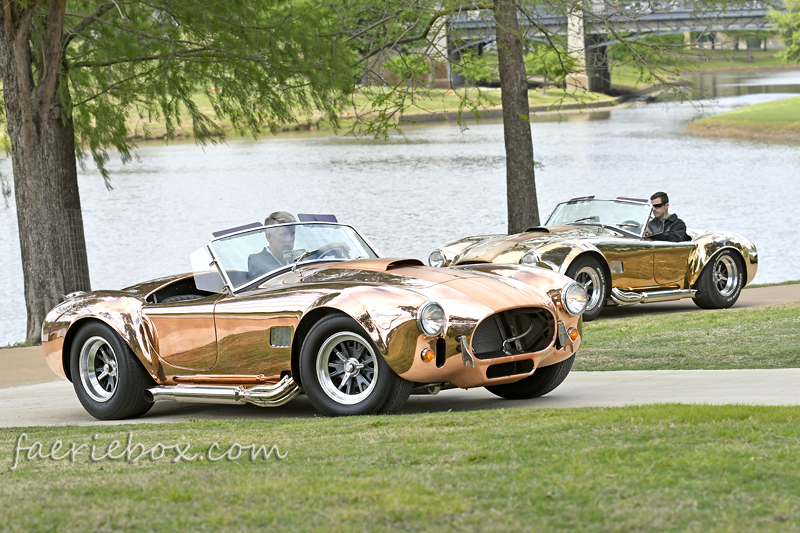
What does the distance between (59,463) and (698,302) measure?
35.5ft

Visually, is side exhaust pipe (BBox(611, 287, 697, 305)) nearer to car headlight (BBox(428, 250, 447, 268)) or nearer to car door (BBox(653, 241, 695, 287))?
car door (BBox(653, 241, 695, 287))

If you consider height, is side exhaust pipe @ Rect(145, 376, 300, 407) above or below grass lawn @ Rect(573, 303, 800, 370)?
above

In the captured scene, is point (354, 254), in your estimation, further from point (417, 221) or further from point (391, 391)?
point (417, 221)

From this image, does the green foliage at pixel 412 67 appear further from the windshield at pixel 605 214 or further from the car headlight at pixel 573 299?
the car headlight at pixel 573 299

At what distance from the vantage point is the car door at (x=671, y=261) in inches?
558

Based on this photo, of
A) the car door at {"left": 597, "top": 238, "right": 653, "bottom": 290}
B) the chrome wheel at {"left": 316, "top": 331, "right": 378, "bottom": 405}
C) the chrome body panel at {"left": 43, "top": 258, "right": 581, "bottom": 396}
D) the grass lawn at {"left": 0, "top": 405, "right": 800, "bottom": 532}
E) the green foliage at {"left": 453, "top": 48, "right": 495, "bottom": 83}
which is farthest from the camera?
the green foliage at {"left": 453, "top": 48, "right": 495, "bottom": 83}

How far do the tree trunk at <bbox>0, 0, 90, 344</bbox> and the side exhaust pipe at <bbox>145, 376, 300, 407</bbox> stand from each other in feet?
21.6

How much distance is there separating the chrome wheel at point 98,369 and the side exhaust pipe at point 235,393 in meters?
0.50

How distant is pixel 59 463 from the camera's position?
586cm

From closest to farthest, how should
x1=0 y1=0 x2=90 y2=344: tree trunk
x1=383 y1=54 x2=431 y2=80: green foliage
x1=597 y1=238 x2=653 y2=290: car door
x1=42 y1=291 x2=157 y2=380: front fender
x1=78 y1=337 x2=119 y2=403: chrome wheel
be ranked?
x1=42 y1=291 x2=157 y2=380: front fender → x1=78 y1=337 x2=119 y2=403: chrome wheel → x1=0 y1=0 x2=90 y2=344: tree trunk → x1=597 y1=238 x2=653 y2=290: car door → x1=383 y1=54 x2=431 y2=80: green foliage

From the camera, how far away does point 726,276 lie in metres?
15.0

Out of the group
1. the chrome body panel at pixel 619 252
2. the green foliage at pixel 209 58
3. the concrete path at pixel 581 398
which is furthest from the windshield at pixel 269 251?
the green foliage at pixel 209 58

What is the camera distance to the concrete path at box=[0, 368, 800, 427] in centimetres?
718

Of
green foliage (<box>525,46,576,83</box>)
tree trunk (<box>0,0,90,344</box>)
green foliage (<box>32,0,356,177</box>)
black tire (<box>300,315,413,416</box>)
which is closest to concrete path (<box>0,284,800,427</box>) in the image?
black tire (<box>300,315,413,416</box>)
